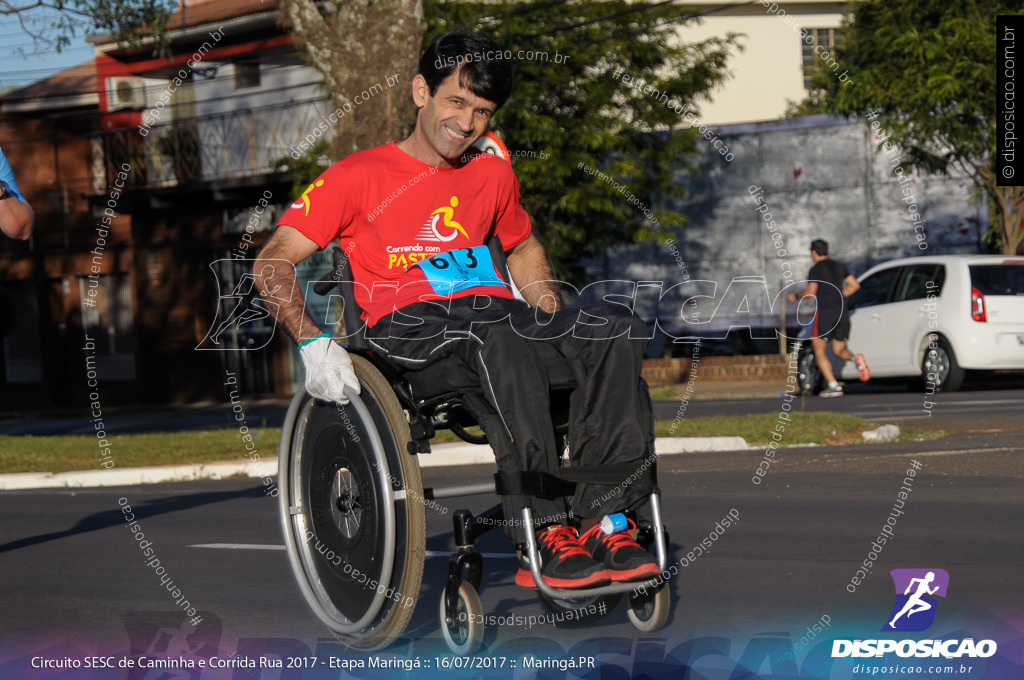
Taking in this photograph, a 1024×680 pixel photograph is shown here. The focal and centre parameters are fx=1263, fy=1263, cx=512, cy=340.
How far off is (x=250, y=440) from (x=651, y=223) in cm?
947

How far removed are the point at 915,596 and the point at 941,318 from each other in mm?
10212

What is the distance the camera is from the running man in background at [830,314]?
46.2 ft

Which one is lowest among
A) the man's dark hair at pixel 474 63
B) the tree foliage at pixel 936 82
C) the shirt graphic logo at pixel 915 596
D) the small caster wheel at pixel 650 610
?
the shirt graphic logo at pixel 915 596

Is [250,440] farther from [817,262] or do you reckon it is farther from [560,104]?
[560,104]

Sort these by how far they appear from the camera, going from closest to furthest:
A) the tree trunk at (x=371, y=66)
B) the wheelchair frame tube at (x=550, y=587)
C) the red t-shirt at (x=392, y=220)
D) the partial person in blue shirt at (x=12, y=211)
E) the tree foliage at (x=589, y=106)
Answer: the wheelchair frame tube at (x=550, y=587) → the red t-shirt at (x=392, y=220) → the partial person in blue shirt at (x=12, y=211) → the tree trunk at (x=371, y=66) → the tree foliage at (x=589, y=106)

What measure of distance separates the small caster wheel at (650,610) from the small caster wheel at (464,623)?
0.50 meters

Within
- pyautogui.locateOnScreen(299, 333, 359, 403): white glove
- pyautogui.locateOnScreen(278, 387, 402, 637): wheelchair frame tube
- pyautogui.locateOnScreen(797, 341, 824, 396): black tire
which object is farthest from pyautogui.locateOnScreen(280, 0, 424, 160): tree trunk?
pyautogui.locateOnScreen(299, 333, 359, 403): white glove

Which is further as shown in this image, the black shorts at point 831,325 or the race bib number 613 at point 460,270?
the black shorts at point 831,325

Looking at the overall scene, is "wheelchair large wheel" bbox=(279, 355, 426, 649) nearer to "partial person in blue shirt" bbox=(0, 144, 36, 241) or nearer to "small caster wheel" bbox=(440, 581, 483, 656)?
"small caster wheel" bbox=(440, 581, 483, 656)

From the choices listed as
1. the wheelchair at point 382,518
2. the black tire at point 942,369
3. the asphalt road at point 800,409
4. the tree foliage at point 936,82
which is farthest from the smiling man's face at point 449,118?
the tree foliage at point 936,82

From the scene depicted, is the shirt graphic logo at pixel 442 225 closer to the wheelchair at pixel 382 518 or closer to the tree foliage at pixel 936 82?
the wheelchair at pixel 382 518

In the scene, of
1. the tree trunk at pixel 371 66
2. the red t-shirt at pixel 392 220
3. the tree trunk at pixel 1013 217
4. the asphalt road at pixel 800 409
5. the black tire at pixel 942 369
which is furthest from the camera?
the tree trunk at pixel 1013 217

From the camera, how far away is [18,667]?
378 centimetres

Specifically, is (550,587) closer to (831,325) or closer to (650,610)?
(650,610)
